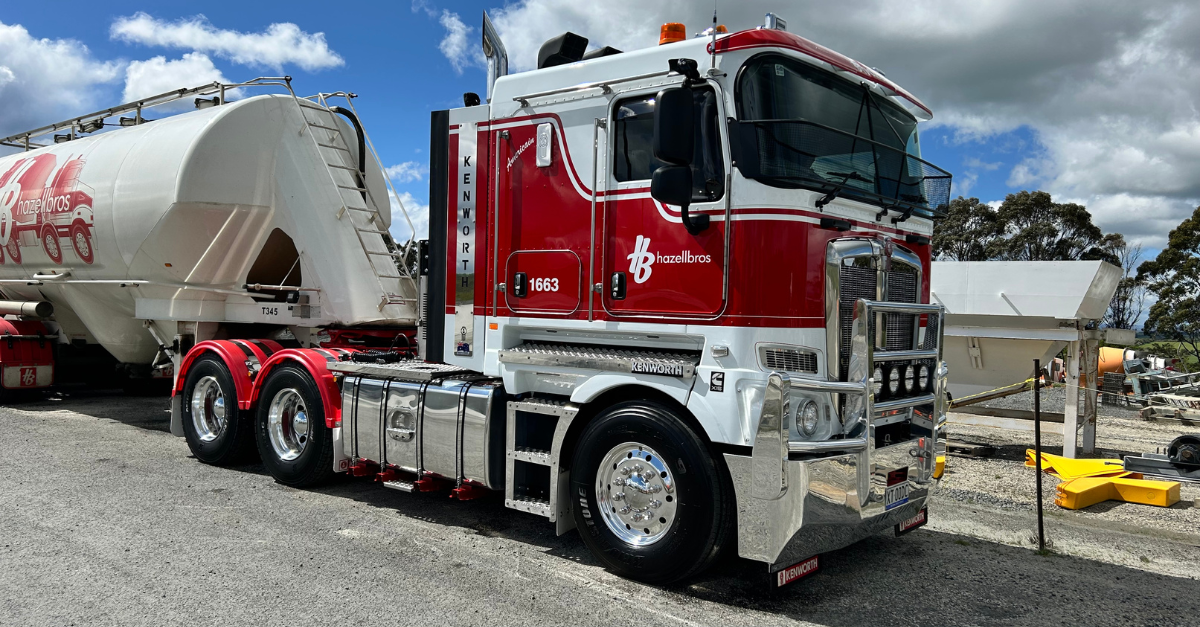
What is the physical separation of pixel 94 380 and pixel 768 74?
13276 millimetres

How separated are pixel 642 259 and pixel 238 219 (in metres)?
5.48

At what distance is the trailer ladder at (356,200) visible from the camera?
8.22 m

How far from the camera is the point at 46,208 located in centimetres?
1023

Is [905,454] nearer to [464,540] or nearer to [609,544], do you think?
[609,544]

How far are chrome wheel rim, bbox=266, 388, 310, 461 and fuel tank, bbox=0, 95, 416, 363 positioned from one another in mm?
1011

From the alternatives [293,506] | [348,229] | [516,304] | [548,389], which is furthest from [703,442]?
[348,229]

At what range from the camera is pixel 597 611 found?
446 cm

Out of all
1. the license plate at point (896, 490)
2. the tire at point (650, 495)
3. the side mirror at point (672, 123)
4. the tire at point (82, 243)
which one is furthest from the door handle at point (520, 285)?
the tire at point (82, 243)

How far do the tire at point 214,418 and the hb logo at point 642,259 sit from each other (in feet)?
15.7

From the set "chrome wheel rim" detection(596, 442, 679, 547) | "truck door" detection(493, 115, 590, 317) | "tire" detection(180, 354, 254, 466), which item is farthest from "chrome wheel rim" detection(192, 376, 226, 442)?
"chrome wheel rim" detection(596, 442, 679, 547)

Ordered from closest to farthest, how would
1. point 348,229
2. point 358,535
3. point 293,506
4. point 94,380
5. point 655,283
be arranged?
point 655,283
point 358,535
point 293,506
point 348,229
point 94,380

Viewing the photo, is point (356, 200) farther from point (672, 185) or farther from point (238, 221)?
point (672, 185)

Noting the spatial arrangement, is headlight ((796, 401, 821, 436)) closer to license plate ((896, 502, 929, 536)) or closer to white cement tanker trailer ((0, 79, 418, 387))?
license plate ((896, 502, 929, 536))

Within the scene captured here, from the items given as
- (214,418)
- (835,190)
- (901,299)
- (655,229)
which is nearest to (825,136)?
(835,190)
